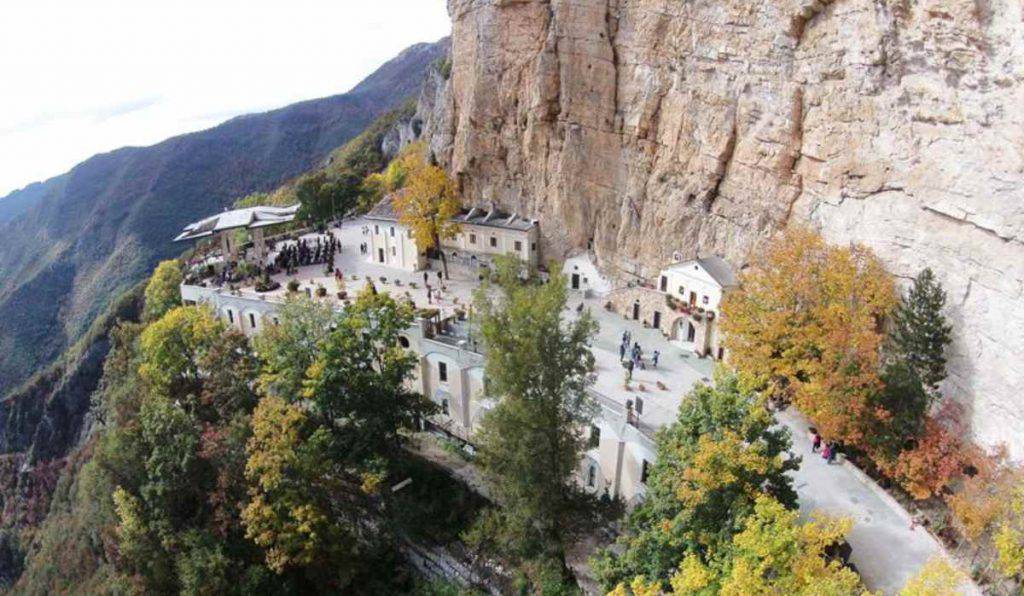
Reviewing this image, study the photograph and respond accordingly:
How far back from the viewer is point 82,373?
57656 mm

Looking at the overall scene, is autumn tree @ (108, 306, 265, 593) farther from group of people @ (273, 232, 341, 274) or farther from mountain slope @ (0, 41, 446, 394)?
mountain slope @ (0, 41, 446, 394)

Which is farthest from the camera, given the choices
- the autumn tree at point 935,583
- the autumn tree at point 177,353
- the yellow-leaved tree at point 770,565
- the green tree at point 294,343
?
the autumn tree at point 177,353

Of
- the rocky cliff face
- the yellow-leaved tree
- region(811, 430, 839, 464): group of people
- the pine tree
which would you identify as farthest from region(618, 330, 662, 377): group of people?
the yellow-leaved tree

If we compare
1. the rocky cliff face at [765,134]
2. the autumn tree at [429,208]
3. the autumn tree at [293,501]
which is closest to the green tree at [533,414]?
the autumn tree at [293,501]

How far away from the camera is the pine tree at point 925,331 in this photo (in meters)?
20.0

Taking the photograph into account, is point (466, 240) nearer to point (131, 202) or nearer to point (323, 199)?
point (323, 199)

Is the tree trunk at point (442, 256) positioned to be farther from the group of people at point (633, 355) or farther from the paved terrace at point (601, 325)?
the group of people at point (633, 355)

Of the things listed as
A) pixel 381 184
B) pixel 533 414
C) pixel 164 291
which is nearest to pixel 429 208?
pixel 164 291

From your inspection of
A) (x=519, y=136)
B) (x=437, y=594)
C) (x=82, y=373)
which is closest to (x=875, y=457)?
(x=437, y=594)

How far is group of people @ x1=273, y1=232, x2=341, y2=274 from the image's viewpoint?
1726 inches

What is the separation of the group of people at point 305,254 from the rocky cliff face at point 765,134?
452 inches

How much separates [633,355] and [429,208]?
20.1 m

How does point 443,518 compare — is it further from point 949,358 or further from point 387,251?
point 387,251

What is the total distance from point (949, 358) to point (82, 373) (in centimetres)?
6790
